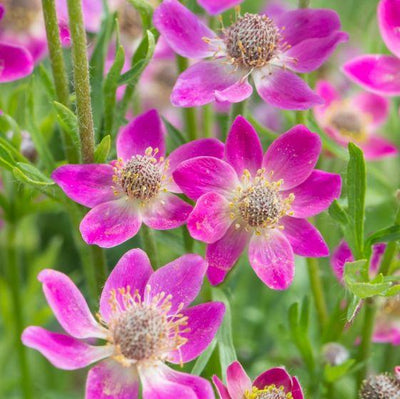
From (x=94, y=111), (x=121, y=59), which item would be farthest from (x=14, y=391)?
(x=121, y=59)

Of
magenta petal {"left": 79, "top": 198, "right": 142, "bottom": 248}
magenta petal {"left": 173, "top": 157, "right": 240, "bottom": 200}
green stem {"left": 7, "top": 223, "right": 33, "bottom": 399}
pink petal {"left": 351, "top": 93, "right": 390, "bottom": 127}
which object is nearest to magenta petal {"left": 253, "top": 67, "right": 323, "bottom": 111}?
magenta petal {"left": 173, "top": 157, "right": 240, "bottom": 200}

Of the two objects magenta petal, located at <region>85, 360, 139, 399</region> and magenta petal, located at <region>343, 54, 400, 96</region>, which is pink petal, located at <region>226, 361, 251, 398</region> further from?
magenta petal, located at <region>343, 54, 400, 96</region>

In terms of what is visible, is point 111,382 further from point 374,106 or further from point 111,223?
point 374,106

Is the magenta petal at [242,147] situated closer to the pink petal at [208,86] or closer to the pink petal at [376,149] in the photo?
the pink petal at [208,86]

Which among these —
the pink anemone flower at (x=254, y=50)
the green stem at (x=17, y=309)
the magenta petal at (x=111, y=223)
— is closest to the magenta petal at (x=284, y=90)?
the pink anemone flower at (x=254, y=50)

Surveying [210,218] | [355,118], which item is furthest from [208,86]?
[355,118]
